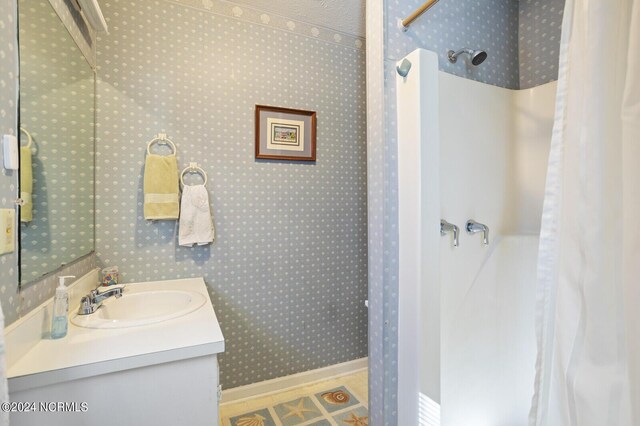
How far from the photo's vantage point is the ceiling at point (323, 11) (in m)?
1.78

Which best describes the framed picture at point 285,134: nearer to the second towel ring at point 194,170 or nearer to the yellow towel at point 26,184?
the second towel ring at point 194,170

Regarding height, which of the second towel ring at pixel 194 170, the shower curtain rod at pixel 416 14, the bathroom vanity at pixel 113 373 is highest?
the shower curtain rod at pixel 416 14

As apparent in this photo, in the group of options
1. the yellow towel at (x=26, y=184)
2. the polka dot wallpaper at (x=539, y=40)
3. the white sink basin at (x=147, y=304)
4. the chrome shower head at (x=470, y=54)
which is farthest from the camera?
the polka dot wallpaper at (x=539, y=40)

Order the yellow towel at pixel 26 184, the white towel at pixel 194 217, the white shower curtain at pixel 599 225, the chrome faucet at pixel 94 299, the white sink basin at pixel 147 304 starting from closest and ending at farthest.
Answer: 1. the white shower curtain at pixel 599 225
2. the yellow towel at pixel 26 184
3. the chrome faucet at pixel 94 299
4. the white sink basin at pixel 147 304
5. the white towel at pixel 194 217

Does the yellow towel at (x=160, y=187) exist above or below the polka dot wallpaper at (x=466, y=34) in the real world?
below

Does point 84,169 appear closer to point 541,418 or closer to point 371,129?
point 371,129

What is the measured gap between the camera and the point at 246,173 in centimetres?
177

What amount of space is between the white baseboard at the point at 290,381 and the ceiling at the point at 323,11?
2291mm

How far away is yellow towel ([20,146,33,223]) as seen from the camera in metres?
→ 0.87

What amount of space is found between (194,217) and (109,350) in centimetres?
90

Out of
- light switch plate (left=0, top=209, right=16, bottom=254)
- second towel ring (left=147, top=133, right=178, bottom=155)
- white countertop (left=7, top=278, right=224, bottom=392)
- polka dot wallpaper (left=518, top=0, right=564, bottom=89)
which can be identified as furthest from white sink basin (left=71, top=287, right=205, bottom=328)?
polka dot wallpaper (left=518, top=0, right=564, bottom=89)

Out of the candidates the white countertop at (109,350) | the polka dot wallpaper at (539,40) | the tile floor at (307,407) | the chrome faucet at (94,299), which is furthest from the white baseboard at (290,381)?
the polka dot wallpaper at (539,40)

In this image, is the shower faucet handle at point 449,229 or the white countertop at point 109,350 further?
the shower faucet handle at point 449,229

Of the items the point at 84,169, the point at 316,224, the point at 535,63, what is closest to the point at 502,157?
the point at 535,63
